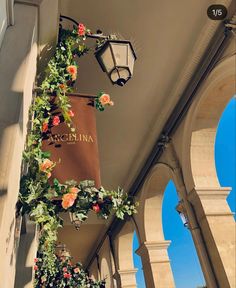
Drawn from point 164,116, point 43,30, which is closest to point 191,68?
point 164,116

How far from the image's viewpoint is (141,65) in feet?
18.2

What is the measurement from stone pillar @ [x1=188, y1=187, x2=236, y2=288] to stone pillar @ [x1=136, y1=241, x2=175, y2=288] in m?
2.83

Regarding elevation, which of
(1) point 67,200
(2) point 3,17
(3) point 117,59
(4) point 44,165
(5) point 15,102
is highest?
(3) point 117,59

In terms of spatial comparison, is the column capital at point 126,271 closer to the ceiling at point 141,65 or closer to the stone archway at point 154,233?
the stone archway at point 154,233

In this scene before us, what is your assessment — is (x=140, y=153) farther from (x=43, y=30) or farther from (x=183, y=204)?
(x=43, y=30)

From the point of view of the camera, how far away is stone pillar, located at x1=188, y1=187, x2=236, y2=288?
5.11 metres

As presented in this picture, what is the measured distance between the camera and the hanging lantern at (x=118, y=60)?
3080 millimetres

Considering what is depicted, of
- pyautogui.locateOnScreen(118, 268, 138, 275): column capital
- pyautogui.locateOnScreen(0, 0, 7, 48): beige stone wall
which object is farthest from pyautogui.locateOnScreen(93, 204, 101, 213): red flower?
pyautogui.locateOnScreen(118, 268, 138, 275): column capital

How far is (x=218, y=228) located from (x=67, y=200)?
4.31 metres

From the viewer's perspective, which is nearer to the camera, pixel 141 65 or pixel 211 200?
pixel 141 65

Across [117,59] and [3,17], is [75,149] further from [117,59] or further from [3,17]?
[3,17]

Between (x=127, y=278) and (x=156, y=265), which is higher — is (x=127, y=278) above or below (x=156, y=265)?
above

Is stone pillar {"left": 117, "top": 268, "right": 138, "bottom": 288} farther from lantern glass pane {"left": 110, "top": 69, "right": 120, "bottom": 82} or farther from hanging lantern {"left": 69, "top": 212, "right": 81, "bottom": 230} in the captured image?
lantern glass pane {"left": 110, "top": 69, "right": 120, "bottom": 82}

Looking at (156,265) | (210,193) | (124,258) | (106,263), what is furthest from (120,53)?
(106,263)
